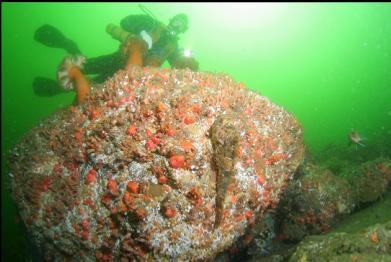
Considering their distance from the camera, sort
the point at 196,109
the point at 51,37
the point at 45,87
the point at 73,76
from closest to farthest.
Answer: the point at 196,109, the point at 73,76, the point at 45,87, the point at 51,37

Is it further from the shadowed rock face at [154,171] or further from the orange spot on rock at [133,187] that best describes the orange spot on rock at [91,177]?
the orange spot on rock at [133,187]

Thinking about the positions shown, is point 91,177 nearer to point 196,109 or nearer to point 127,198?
point 127,198

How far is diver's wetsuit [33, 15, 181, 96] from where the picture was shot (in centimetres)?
610

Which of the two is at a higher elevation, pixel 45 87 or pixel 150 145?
pixel 150 145

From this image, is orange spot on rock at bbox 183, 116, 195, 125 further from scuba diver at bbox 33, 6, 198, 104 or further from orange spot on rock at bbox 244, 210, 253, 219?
scuba diver at bbox 33, 6, 198, 104

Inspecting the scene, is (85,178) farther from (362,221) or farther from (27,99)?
(27,99)

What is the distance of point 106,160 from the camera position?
13.0 feet

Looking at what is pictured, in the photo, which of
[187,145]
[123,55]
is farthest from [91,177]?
[123,55]

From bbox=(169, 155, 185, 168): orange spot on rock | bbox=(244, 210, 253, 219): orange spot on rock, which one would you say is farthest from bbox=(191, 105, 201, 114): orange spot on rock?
bbox=(244, 210, 253, 219): orange spot on rock

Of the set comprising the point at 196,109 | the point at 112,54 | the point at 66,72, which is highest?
the point at 112,54

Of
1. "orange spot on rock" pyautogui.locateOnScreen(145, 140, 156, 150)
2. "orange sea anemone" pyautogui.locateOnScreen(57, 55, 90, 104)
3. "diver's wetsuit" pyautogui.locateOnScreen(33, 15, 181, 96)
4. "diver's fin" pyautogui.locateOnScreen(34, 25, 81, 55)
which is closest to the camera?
"orange spot on rock" pyautogui.locateOnScreen(145, 140, 156, 150)

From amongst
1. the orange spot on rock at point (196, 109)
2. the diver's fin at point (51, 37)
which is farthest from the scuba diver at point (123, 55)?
the orange spot on rock at point (196, 109)

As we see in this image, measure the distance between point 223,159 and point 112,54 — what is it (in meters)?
3.92

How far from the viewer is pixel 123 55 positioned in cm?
544
